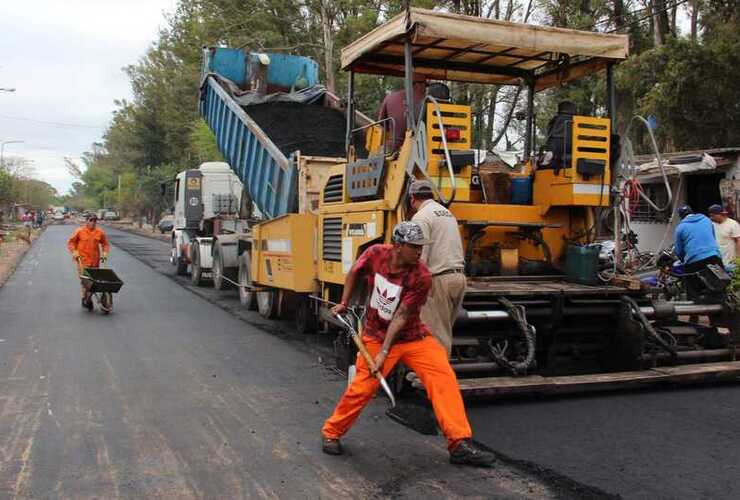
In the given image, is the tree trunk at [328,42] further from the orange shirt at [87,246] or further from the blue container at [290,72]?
the orange shirt at [87,246]

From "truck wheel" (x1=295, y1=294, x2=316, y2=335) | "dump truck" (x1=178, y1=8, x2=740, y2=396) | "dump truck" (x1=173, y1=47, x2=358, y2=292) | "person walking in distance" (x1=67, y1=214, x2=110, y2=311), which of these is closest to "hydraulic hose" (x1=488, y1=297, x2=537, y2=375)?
"dump truck" (x1=178, y1=8, x2=740, y2=396)

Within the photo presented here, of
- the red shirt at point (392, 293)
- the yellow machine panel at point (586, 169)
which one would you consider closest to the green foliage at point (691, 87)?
the yellow machine panel at point (586, 169)

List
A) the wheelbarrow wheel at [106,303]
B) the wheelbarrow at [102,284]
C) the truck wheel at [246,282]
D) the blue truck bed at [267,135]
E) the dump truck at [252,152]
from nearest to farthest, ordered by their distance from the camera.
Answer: the dump truck at [252,152] → the blue truck bed at [267,135] → the wheelbarrow at [102,284] → the wheelbarrow wheel at [106,303] → the truck wheel at [246,282]

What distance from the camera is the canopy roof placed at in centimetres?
631

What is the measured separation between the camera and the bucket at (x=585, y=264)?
6723 mm

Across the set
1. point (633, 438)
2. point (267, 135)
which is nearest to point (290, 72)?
point (267, 135)

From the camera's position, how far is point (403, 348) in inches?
180

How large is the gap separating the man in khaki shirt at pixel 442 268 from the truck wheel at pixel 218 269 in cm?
884

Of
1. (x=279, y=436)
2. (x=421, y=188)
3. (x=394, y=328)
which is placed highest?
(x=421, y=188)

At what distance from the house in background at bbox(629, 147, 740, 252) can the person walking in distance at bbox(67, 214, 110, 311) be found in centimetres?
894

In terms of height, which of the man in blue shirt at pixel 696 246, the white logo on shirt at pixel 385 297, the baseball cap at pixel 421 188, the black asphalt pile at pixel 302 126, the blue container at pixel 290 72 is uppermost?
the blue container at pixel 290 72

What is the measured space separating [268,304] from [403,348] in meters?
6.42

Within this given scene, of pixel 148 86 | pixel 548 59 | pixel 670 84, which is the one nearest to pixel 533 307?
pixel 548 59

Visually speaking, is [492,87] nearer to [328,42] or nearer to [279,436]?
[328,42]
